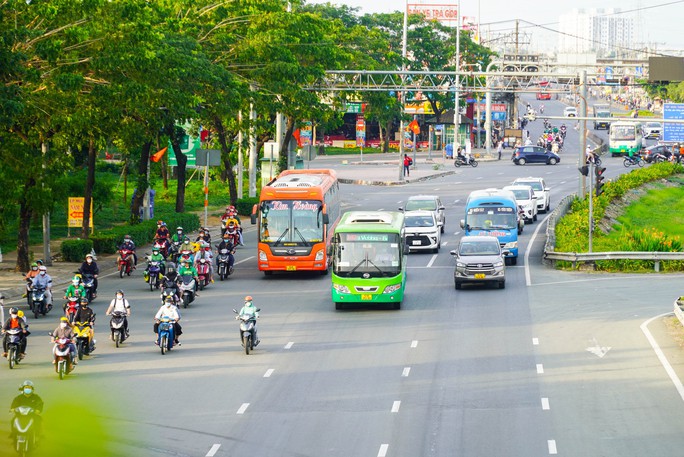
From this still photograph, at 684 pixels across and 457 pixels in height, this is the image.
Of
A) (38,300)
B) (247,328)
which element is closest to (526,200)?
(38,300)

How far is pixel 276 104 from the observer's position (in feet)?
201

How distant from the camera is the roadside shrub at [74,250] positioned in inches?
1720

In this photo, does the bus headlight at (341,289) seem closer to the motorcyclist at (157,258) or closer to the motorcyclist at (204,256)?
the motorcyclist at (204,256)

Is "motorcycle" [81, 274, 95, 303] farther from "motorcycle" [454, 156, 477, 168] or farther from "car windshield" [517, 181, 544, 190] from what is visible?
"motorcycle" [454, 156, 477, 168]

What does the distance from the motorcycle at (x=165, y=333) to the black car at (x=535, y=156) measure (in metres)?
72.5

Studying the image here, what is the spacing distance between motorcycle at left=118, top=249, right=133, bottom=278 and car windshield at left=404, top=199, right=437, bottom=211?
15074mm

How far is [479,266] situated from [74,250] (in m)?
15.4

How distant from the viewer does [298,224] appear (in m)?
40.4

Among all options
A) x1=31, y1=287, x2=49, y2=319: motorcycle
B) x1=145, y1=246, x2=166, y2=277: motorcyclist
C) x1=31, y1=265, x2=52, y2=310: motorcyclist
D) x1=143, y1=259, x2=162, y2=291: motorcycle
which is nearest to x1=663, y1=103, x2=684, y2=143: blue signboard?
x1=145, y1=246, x2=166, y2=277: motorcyclist

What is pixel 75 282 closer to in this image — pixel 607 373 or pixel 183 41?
pixel 607 373

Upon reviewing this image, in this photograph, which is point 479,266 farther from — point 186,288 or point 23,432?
point 23,432

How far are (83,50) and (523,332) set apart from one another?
17.3 m

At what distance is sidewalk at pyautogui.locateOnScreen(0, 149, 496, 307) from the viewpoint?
38625 millimetres

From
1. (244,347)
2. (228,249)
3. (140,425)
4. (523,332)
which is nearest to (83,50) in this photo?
(228,249)
